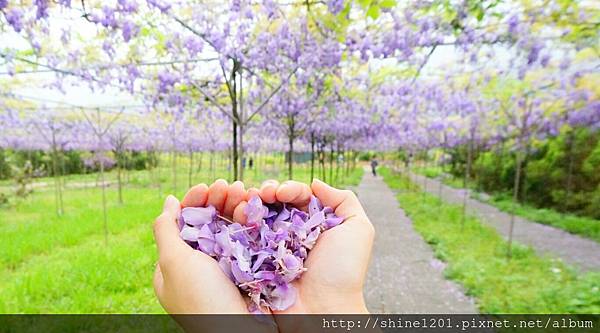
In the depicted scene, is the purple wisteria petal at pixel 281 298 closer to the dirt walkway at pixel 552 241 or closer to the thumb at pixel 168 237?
the thumb at pixel 168 237

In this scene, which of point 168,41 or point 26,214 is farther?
point 26,214

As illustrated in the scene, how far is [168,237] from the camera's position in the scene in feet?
3.29

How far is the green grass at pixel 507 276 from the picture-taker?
3.62 m

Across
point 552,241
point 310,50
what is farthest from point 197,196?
point 552,241

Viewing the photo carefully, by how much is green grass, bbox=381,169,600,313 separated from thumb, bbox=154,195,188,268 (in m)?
3.35

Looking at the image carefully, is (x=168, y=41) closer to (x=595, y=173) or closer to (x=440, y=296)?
(x=440, y=296)

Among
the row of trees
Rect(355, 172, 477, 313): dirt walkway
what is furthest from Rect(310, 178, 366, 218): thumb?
Rect(355, 172, 477, 313): dirt walkway

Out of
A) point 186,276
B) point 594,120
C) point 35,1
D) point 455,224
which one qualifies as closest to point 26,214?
point 35,1

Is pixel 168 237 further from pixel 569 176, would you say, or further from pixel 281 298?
pixel 569 176

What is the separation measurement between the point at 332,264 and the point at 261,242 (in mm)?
201

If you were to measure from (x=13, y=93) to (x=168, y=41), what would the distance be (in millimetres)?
5049

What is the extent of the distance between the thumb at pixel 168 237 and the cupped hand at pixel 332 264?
0.21 metres

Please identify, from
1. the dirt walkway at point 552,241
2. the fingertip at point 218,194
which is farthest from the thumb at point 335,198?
the dirt walkway at point 552,241

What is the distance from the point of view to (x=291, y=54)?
4.15 m
